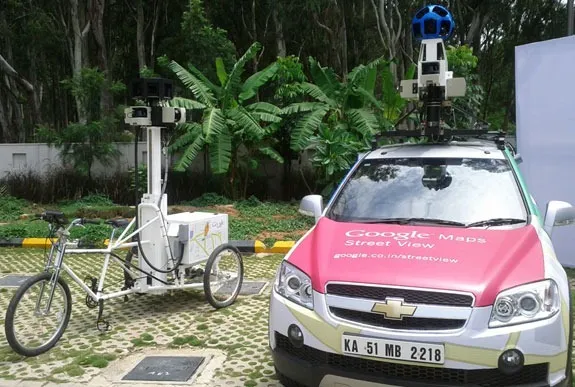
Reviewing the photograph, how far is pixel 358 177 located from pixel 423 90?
1405mm

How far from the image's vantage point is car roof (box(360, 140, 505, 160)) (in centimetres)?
471

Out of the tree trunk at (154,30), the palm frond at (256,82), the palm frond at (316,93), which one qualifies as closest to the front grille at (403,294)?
the palm frond at (316,93)

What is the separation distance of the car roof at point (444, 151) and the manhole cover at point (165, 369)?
232cm

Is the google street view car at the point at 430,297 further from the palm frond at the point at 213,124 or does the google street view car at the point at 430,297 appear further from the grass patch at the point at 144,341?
the palm frond at the point at 213,124

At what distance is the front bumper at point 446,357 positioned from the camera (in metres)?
3.05

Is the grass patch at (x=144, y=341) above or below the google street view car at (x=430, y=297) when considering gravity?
below

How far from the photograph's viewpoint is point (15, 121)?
28672mm

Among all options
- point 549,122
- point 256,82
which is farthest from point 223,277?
point 256,82

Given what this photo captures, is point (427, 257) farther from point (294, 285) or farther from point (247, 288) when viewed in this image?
point (247, 288)

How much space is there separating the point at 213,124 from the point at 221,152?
25.3 inches

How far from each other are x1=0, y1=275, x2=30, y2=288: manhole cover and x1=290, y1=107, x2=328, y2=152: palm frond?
6636 mm

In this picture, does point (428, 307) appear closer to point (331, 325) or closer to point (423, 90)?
point (331, 325)

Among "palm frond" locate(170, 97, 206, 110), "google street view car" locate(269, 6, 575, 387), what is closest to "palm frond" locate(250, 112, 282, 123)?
"palm frond" locate(170, 97, 206, 110)

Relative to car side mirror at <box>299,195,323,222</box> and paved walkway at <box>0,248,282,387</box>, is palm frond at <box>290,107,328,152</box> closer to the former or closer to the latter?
paved walkway at <box>0,248,282,387</box>
